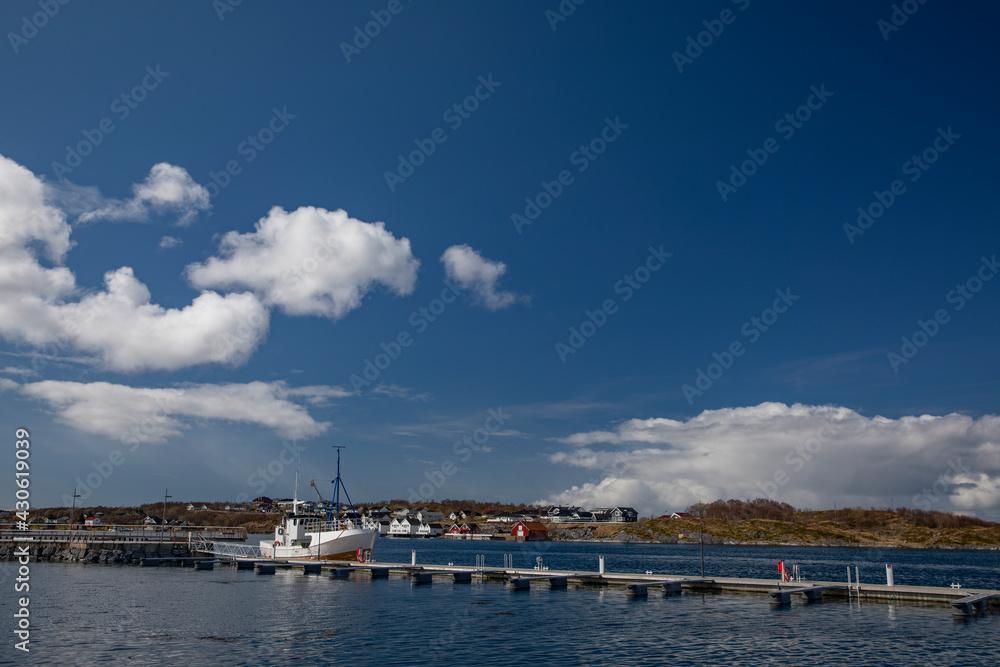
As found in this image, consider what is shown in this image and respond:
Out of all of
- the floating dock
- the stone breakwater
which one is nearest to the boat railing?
the floating dock

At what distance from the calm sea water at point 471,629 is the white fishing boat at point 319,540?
19.3 meters

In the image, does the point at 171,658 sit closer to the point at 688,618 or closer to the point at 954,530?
the point at 688,618

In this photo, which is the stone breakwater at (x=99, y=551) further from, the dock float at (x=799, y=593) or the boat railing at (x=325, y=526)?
the dock float at (x=799, y=593)

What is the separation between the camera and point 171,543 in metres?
89.8

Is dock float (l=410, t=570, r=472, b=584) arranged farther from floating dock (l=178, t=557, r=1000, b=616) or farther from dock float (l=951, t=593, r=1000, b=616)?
dock float (l=951, t=593, r=1000, b=616)

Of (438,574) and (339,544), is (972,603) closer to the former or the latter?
(438,574)

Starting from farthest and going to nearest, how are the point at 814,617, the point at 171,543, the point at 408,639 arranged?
the point at 171,543 → the point at 814,617 → the point at 408,639

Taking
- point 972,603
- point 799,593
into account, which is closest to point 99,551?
point 799,593

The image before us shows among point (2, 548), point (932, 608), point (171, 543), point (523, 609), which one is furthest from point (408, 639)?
point (2, 548)

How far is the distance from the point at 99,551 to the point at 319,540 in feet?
116

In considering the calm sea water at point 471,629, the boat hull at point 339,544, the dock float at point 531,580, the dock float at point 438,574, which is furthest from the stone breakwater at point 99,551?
the dock float at point 531,580

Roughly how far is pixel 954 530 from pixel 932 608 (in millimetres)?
196686

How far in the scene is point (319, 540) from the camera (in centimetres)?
7269

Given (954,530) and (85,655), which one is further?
(954,530)
